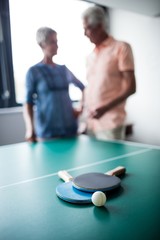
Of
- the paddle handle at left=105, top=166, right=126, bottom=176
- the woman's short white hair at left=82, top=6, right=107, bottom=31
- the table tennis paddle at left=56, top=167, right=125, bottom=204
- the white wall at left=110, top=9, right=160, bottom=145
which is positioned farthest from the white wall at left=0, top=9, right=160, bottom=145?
the table tennis paddle at left=56, top=167, right=125, bottom=204

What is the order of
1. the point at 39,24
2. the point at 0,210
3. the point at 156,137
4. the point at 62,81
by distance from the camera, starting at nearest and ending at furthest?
the point at 0,210 < the point at 39,24 < the point at 156,137 < the point at 62,81

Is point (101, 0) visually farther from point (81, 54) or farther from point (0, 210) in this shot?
point (0, 210)

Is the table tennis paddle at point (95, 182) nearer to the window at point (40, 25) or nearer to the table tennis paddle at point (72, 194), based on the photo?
the table tennis paddle at point (72, 194)

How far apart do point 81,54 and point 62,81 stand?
191mm

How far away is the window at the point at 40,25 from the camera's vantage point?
4.14 ft

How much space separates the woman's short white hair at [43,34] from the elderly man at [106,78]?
0.81 feet

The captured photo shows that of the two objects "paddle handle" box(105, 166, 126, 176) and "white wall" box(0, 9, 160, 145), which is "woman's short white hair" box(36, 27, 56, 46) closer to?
"white wall" box(0, 9, 160, 145)

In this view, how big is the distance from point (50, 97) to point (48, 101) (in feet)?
0.09

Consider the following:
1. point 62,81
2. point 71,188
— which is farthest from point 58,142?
point 71,188

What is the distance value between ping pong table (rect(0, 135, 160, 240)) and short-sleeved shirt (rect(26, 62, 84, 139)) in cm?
27

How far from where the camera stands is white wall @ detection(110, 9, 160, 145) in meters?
1.43

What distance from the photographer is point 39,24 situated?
1.31 metres

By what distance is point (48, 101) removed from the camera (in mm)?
1603

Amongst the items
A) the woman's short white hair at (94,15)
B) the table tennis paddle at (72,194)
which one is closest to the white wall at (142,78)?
the woman's short white hair at (94,15)
